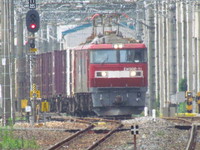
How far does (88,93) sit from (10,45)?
4.15m

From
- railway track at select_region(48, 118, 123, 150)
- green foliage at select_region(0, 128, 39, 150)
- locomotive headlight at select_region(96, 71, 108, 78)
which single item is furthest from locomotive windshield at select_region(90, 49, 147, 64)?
green foliage at select_region(0, 128, 39, 150)

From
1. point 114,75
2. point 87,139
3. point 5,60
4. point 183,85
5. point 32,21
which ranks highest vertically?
point 32,21

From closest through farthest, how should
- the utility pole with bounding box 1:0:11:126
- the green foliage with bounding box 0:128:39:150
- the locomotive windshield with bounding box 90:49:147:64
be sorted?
the green foliage with bounding box 0:128:39:150 → the utility pole with bounding box 1:0:11:126 → the locomotive windshield with bounding box 90:49:147:64

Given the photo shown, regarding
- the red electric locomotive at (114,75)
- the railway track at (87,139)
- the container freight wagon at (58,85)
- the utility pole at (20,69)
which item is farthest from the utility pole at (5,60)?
the utility pole at (20,69)

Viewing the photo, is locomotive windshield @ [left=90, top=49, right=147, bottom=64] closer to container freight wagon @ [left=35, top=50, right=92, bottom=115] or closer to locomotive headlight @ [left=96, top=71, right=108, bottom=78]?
locomotive headlight @ [left=96, top=71, right=108, bottom=78]

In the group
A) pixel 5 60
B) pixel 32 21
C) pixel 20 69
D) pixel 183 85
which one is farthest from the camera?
pixel 183 85

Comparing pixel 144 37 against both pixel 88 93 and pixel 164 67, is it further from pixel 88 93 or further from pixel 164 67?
pixel 88 93

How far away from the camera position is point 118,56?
3522 cm

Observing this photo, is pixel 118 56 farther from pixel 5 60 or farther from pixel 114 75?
pixel 5 60

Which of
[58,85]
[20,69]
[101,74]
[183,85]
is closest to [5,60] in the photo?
[101,74]

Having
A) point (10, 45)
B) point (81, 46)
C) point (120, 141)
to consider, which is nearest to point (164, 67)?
point (81, 46)

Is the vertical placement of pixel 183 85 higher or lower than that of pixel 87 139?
higher

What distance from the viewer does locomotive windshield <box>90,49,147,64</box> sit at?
35031 mm

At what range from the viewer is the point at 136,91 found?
35250 mm
